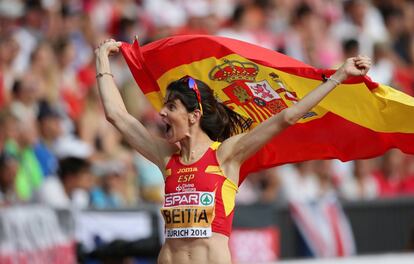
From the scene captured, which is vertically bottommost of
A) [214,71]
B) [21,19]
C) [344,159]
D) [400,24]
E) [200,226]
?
[200,226]

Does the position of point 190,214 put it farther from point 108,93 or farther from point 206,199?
point 108,93

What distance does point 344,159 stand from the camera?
8516 millimetres

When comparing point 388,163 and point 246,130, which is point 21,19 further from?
point 246,130

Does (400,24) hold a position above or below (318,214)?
above

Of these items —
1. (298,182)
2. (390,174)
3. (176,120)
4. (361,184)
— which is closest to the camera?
(176,120)

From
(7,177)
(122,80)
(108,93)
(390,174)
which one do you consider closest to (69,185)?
(7,177)

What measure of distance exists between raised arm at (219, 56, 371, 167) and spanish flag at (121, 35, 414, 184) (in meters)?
0.77

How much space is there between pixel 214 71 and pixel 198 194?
1.39 meters

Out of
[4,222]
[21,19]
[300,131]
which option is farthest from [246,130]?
[21,19]

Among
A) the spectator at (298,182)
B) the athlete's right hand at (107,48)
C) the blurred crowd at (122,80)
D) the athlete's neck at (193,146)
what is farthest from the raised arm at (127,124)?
the spectator at (298,182)

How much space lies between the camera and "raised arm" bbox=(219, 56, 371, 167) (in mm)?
7215

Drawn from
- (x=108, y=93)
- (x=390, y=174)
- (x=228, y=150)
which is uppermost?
(x=390, y=174)

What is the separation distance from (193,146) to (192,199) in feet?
1.29

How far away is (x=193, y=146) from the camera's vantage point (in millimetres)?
7645
